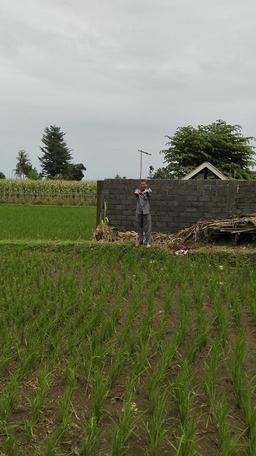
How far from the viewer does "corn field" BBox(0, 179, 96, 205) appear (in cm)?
3334

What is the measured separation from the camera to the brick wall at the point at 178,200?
1021 cm

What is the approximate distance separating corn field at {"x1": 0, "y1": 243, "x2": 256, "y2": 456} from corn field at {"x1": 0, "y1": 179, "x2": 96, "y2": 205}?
27558 mm

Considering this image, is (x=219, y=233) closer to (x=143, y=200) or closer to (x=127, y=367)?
(x=143, y=200)

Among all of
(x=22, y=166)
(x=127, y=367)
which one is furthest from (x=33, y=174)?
(x=127, y=367)

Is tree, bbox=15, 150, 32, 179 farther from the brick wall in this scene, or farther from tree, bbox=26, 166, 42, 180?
the brick wall

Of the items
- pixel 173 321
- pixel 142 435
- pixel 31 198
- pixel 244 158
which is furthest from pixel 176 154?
pixel 142 435

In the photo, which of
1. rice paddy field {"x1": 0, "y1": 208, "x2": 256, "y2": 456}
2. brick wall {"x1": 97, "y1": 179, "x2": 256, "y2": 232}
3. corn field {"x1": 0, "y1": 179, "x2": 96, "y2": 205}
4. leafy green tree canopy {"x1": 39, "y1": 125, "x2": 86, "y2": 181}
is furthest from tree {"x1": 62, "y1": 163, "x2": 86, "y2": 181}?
rice paddy field {"x1": 0, "y1": 208, "x2": 256, "y2": 456}

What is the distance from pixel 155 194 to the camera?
10750 mm

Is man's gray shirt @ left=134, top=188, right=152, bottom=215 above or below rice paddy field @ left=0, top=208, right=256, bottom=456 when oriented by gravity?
above

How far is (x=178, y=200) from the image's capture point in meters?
10.6

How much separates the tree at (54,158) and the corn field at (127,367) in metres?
57.7

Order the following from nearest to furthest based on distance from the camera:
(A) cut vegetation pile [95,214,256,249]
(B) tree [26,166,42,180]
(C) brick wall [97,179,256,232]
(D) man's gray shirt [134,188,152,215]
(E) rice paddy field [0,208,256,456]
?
(E) rice paddy field [0,208,256,456], (A) cut vegetation pile [95,214,256,249], (D) man's gray shirt [134,188,152,215], (C) brick wall [97,179,256,232], (B) tree [26,166,42,180]

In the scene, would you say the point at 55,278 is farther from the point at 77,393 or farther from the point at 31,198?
the point at 31,198

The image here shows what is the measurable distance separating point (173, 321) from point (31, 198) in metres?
29.9
